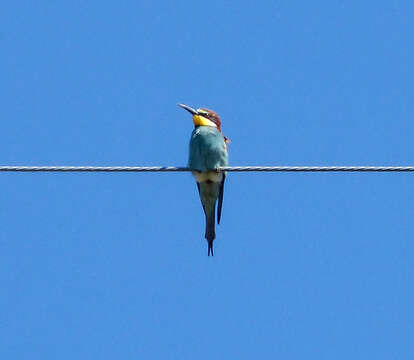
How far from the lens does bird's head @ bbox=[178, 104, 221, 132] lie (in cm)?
706

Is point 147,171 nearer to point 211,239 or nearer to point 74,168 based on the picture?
point 74,168

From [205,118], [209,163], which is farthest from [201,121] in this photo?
[209,163]

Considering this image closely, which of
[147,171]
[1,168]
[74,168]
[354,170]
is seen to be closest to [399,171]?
[354,170]

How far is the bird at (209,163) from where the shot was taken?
6.64 metres

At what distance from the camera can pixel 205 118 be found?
7.11 meters

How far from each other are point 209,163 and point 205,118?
0.58 metres

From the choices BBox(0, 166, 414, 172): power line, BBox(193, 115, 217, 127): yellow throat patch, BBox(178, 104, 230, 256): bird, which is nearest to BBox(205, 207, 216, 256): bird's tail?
BBox(178, 104, 230, 256): bird

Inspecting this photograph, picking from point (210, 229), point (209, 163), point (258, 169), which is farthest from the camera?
point (210, 229)

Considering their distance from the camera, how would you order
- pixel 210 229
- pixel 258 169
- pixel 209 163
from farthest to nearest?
pixel 210 229
pixel 209 163
pixel 258 169

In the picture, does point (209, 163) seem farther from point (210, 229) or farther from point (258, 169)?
point (258, 169)

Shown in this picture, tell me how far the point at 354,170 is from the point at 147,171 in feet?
3.42

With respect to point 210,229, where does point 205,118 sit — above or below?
above

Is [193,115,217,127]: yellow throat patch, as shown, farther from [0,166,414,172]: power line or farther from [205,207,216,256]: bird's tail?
[0,166,414,172]: power line

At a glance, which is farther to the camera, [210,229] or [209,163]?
[210,229]
